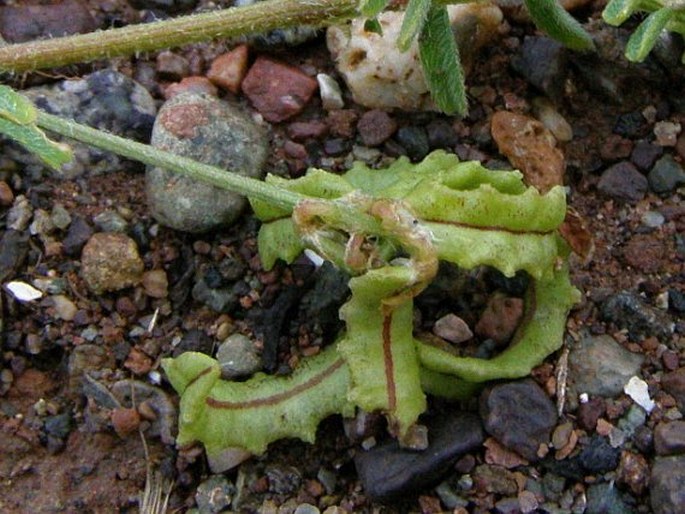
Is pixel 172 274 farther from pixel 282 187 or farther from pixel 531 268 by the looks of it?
pixel 531 268

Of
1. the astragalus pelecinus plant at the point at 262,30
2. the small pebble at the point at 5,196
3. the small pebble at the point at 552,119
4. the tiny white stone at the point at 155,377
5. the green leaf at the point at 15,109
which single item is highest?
the green leaf at the point at 15,109

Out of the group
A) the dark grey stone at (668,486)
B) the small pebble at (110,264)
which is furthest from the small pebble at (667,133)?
the small pebble at (110,264)

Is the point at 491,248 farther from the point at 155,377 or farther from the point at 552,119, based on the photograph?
the point at 155,377

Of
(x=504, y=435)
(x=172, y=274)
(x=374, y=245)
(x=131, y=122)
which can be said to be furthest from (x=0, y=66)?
(x=504, y=435)

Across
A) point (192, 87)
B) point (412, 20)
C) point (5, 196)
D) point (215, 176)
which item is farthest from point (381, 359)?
point (5, 196)

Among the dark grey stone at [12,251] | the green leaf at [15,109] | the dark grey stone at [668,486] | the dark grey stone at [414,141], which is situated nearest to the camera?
the green leaf at [15,109]

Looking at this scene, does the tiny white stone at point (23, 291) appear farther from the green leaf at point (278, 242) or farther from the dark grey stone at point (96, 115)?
the green leaf at point (278, 242)

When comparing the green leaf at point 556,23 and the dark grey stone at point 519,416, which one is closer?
the dark grey stone at point 519,416

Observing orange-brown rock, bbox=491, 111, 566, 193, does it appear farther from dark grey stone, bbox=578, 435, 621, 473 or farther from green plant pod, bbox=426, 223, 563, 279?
dark grey stone, bbox=578, 435, 621, 473
